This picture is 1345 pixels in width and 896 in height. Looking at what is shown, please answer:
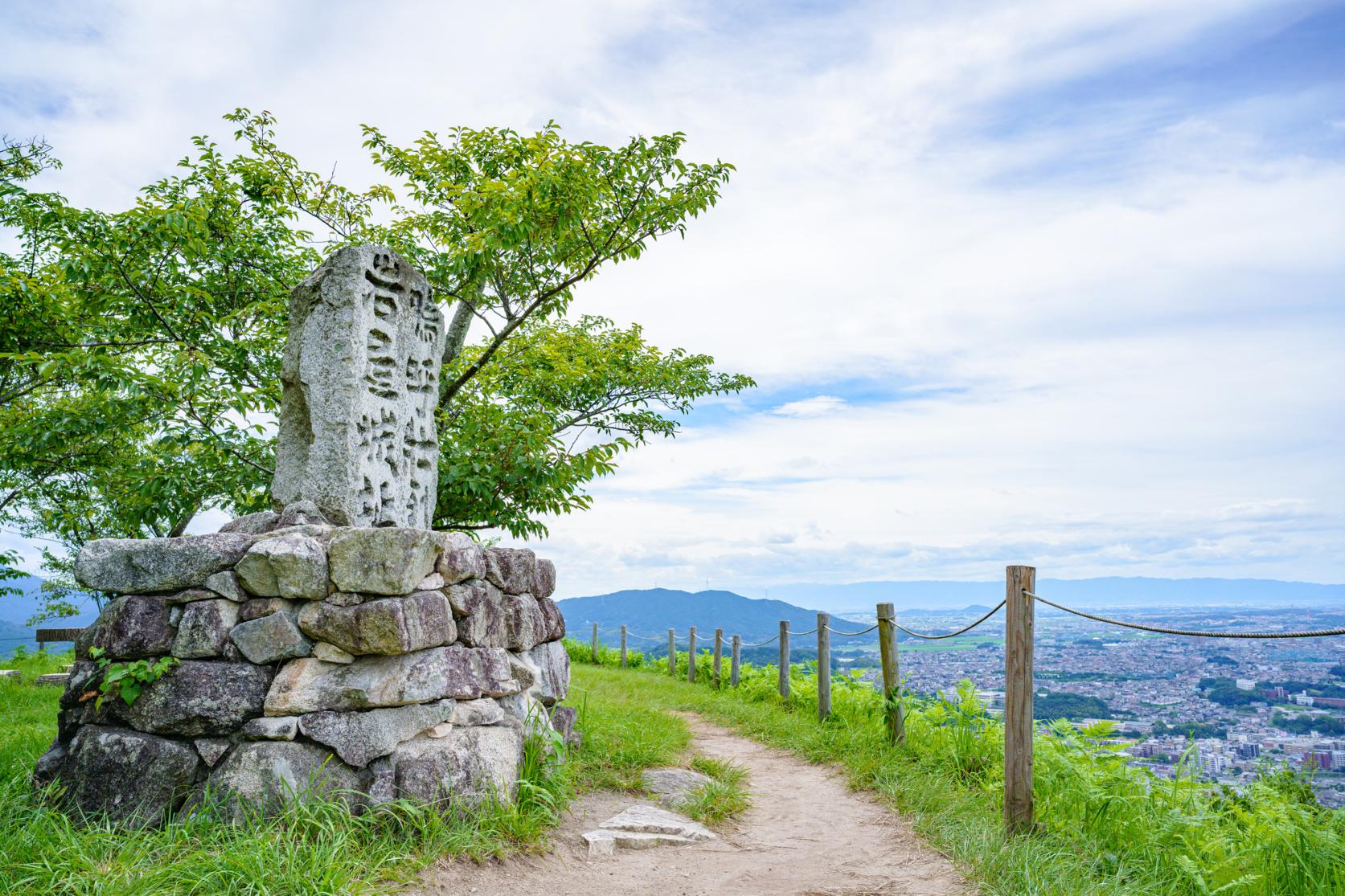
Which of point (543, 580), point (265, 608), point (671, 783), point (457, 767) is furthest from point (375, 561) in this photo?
point (671, 783)

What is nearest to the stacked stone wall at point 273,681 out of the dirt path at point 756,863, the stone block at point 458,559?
the stone block at point 458,559

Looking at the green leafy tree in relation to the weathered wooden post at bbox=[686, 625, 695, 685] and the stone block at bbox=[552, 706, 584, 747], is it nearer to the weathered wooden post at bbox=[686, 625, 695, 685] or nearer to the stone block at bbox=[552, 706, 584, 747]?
the stone block at bbox=[552, 706, 584, 747]

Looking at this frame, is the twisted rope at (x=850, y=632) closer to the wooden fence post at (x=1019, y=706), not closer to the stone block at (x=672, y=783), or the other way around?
the stone block at (x=672, y=783)

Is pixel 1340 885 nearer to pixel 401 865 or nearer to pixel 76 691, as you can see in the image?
pixel 401 865

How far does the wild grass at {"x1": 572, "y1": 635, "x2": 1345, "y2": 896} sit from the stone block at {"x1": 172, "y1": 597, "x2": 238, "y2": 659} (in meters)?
4.58

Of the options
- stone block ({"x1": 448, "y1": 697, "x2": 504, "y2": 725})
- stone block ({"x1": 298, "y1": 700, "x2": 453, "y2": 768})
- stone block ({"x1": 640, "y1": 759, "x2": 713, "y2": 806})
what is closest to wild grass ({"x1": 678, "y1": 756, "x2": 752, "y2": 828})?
stone block ({"x1": 640, "y1": 759, "x2": 713, "y2": 806})

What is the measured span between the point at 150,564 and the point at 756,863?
4119 millimetres

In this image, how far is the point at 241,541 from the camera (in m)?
5.07

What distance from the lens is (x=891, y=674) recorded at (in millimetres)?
7660

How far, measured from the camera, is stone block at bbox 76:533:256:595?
4.91m

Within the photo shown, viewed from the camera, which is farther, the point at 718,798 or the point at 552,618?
the point at 552,618

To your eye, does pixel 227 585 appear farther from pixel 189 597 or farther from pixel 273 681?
pixel 273 681

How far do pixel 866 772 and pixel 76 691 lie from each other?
569cm

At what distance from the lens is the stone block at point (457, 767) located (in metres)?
4.82
